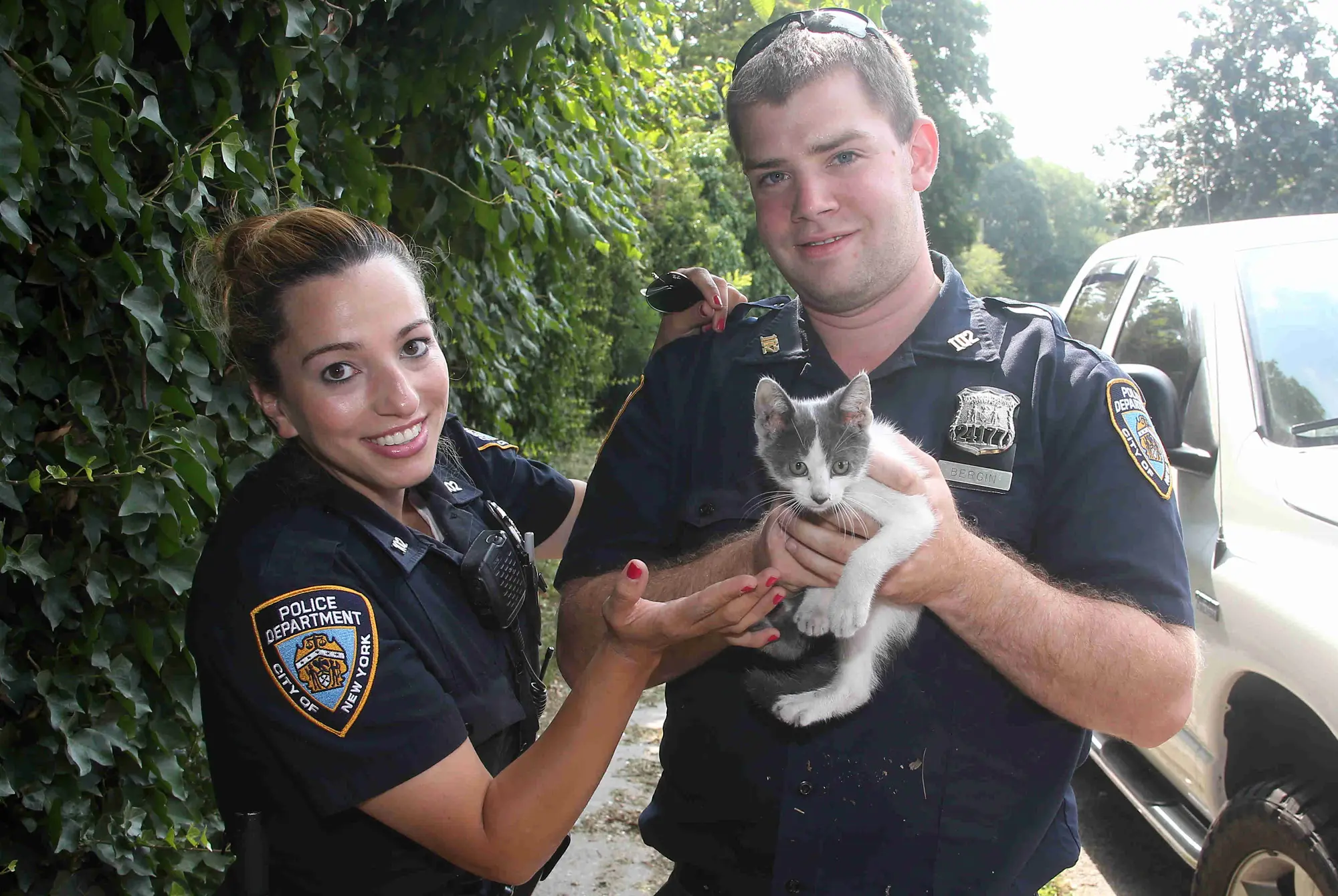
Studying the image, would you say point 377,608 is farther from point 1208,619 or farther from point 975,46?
point 975,46

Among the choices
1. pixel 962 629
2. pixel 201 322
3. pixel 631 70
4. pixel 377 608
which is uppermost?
pixel 631 70

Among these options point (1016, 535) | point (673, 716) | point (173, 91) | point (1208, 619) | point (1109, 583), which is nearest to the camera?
point (1109, 583)

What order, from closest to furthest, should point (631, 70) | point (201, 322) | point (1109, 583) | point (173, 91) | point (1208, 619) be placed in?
point (1109, 583) → point (201, 322) → point (173, 91) → point (1208, 619) → point (631, 70)

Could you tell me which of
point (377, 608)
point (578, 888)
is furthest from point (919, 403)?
point (578, 888)

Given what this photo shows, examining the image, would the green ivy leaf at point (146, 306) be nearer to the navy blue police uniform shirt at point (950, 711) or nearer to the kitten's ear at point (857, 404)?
the navy blue police uniform shirt at point (950, 711)

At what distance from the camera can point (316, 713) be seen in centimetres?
191

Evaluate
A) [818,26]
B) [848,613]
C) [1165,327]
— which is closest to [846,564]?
[848,613]

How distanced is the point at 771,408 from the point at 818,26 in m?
0.86

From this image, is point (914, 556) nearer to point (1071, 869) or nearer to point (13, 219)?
point (13, 219)

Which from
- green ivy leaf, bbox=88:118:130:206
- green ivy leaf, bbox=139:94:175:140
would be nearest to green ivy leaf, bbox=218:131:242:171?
green ivy leaf, bbox=139:94:175:140

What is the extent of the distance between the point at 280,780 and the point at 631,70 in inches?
219

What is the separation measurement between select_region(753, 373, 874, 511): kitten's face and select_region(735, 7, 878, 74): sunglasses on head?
788mm

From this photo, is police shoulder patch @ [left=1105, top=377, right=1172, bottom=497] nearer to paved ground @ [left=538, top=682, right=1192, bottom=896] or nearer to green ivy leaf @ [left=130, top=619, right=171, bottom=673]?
green ivy leaf @ [left=130, top=619, right=171, bottom=673]

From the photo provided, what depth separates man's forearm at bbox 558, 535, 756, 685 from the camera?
79.8 inches
